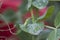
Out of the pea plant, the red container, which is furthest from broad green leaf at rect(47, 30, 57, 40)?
the red container

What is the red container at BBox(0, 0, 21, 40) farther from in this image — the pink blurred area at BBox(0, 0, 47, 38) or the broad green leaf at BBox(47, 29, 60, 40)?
the broad green leaf at BBox(47, 29, 60, 40)

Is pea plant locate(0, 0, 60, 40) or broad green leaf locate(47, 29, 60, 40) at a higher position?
pea plant locate(0, 0, 60, 40)

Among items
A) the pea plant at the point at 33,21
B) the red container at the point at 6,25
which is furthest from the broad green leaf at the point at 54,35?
the red container at the point at 6,25

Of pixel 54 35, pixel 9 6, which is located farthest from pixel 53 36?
pixel 9 6

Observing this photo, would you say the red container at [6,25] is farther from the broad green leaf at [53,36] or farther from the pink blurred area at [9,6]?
the broad green leaf at [53,36]

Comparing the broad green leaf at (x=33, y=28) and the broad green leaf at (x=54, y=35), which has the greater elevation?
the broad green leaf at (x=33, y=28)

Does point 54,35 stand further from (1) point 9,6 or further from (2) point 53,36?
(1) point 9,6

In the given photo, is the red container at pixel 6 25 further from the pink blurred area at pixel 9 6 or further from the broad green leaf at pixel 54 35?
the broad green leaf at pixel 54 35

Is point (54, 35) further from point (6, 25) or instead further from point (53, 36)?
point (6, 25)

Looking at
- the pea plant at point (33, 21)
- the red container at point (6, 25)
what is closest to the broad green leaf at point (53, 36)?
the pea plant at point (33, 21)
